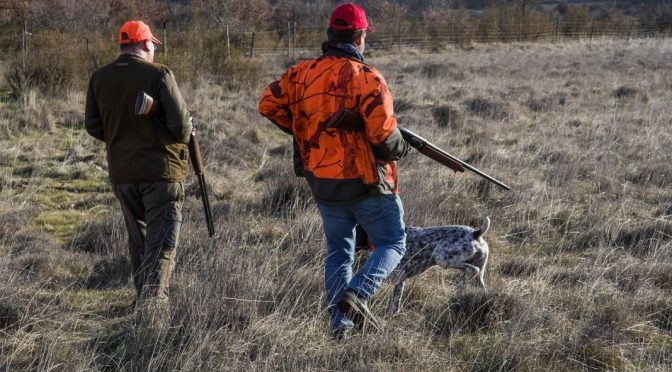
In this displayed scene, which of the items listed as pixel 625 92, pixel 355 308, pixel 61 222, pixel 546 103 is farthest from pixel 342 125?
pixel 625 92

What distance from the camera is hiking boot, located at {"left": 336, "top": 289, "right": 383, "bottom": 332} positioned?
A: 10.9ft

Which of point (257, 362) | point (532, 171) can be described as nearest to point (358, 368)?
point (257, 362)

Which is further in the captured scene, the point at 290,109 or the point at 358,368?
the point at 290,109

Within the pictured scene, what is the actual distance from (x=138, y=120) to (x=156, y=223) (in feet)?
2.01

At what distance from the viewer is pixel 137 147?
13.1ft

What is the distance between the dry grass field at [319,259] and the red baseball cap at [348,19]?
142 cm

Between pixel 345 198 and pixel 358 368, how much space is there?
795mm

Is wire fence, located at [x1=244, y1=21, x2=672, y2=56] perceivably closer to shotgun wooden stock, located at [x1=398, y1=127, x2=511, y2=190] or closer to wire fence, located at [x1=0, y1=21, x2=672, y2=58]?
wire fence, located at [x1=0, y1=21, x2=672, y2=58]

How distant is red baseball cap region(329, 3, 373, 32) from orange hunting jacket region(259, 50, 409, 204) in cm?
14

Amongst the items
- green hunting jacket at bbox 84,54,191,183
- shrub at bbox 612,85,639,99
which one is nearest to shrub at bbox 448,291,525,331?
green hunting jacket at bbox 84,54,191,183

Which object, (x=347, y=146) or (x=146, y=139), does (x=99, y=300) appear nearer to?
(x=146, y=139)

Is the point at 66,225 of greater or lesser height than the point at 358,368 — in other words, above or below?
below

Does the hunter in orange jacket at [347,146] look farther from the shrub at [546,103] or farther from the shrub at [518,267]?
the shrub at [546,103]

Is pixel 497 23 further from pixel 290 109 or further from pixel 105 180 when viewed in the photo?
pixel 290 109
